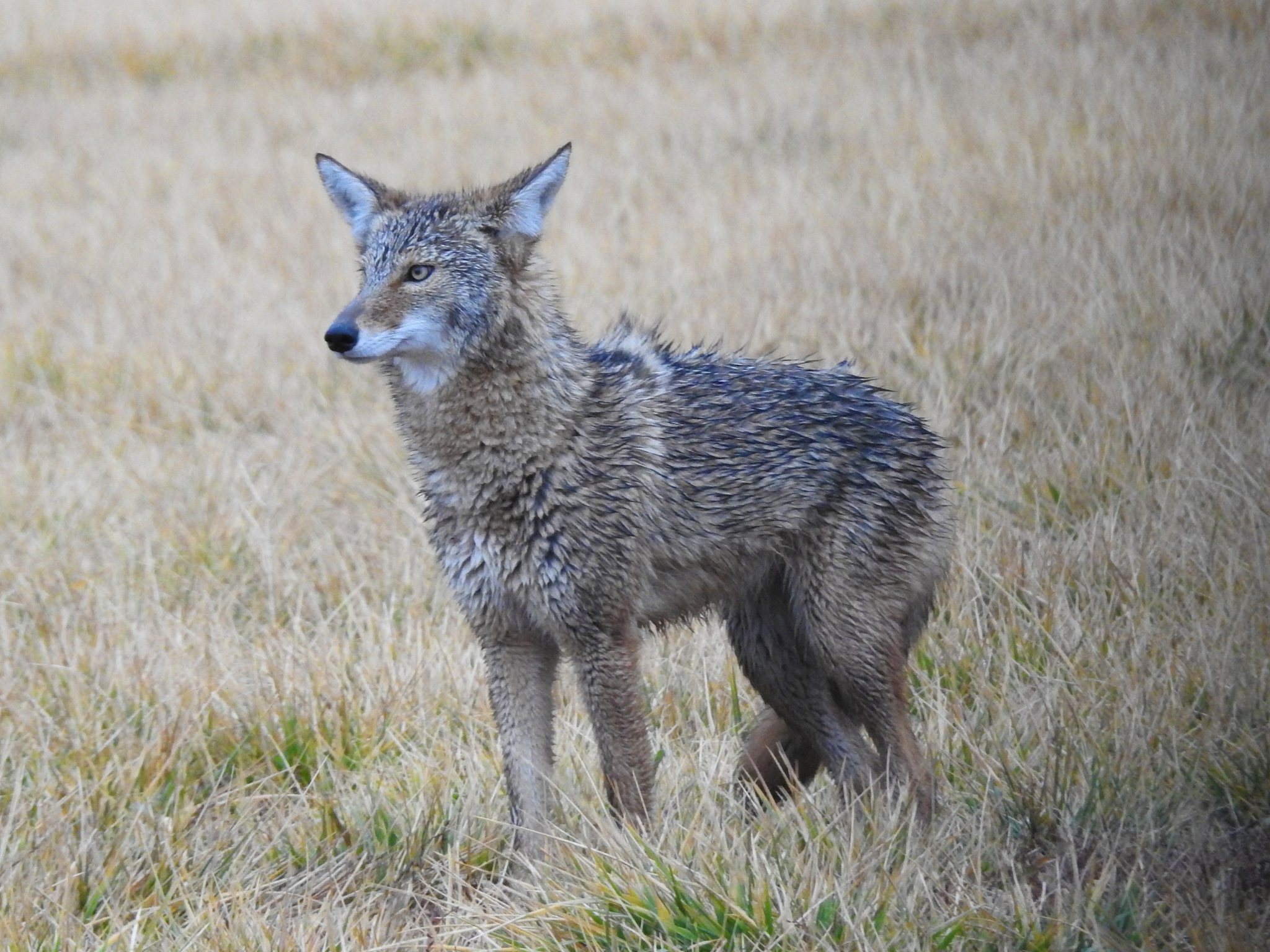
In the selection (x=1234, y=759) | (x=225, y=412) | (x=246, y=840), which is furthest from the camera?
(x=225, y=412)

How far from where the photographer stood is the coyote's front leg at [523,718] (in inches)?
139

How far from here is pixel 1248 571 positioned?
13.6 feet

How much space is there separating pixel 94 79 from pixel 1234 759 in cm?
1575

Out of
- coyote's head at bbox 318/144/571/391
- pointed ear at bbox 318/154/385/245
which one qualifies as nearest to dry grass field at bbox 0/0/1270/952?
coyote's head at bbox 318/144/571/391

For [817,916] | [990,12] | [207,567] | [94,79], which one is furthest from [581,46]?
[817,916]

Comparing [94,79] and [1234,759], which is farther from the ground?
[94,79]

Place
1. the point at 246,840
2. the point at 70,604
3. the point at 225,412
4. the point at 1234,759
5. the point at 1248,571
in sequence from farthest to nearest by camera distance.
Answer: the point at 225,412 → the point at 70,604 → the point at 1248,571 → the point at 246,840 → the point at 1234,759

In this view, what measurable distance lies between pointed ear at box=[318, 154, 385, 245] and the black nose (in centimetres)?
56

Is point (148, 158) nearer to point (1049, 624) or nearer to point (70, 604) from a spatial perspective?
point (70, 604)

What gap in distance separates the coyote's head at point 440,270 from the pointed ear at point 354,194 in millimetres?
105

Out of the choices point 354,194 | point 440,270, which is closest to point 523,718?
point 440,270

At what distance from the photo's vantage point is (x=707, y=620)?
4039 millimetres

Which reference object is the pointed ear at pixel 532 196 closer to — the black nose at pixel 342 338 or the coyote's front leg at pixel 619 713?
the black nose at pixel 342 338

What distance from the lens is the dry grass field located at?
3178 mm
